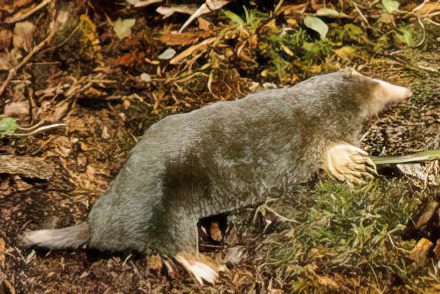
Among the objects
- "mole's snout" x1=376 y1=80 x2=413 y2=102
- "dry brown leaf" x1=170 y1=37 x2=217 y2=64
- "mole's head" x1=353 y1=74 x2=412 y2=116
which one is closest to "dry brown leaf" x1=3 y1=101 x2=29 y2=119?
"dry brown leaf" x1=170 y1=37 x2=217 y2=64

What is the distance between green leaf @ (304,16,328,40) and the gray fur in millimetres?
400

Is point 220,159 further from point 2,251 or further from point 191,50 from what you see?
point 2,251

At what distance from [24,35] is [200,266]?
2338 millimetres

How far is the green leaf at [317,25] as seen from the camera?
11.2 ft

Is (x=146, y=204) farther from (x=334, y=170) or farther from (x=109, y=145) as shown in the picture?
(x=334, y=170)

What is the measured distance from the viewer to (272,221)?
2746 millimetres

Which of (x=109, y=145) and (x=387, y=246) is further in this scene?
(x=109, y=145)

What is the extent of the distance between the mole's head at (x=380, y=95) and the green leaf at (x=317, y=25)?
489 millimetres

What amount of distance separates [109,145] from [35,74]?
877 millimetres

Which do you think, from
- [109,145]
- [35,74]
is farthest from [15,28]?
[109,145]

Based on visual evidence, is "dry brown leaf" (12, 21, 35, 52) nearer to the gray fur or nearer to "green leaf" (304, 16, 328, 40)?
the gray fur

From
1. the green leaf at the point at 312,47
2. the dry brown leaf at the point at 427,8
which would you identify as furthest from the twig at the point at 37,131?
the dry brown leaf at the point at 427,8

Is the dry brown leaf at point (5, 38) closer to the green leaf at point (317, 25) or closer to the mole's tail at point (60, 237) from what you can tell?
the mole's tail at point (60, 237)

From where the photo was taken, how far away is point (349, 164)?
9.42 ft
